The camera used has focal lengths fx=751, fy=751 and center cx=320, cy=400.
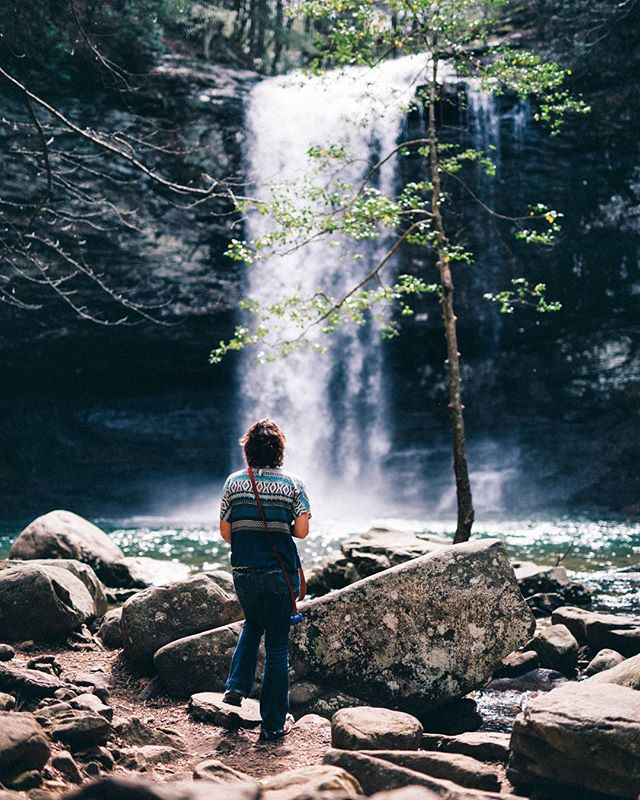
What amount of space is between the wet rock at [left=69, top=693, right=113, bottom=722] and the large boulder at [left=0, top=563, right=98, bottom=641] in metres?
1.77

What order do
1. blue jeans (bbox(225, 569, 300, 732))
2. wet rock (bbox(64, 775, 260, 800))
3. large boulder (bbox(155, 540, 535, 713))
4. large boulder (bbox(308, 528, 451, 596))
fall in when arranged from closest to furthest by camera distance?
wet rock (bbox(64, 775, 260, 800)), blue jeans (bbox(225, 569, 300, 732)), large boulder (bbox(155, 540, 535, 713)), large boulder (bbox(308, 528, 451, 596))

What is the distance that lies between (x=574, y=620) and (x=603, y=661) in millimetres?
1046

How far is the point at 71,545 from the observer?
9.77 metres

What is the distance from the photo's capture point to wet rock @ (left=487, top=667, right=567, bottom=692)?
6.00 meters

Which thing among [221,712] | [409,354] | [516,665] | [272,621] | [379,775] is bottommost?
[516,665]

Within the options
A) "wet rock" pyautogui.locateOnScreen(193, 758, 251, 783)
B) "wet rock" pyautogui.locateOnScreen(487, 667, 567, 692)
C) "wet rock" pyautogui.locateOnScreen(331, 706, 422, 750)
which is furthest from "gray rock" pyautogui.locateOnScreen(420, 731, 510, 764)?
"wet rock" pyautogui.locateOnScreen(487, 667, 567, 692)

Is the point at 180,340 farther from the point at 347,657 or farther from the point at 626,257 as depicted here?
the point at 347,657

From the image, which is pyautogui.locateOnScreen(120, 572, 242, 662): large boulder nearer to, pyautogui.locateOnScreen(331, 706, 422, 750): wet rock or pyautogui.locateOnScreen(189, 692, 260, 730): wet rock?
pyautogui.locateOnScreen(189, 692, 260, 730): wet rock

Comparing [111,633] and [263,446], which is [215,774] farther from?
[111,633]

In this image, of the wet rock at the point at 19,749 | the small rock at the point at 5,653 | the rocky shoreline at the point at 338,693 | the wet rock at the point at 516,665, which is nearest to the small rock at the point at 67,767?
the rocky shoreline at the point at 338,693

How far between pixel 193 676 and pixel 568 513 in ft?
53.5

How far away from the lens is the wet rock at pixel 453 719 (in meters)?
5.14

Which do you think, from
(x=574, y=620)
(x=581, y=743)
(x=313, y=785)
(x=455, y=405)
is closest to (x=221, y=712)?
(x=313, y=785)

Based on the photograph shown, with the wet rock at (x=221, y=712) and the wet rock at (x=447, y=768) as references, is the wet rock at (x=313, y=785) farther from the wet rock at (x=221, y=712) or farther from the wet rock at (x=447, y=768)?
the wet rock at (x=221, y=712)
